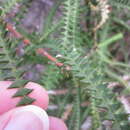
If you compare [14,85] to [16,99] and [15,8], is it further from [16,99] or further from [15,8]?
[15,8]

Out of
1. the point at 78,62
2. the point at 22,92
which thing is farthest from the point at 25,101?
the point at 78,62

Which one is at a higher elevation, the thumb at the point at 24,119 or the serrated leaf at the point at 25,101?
the serrated leaf at the point at 25,101

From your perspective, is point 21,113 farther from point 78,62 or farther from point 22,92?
point 78,62

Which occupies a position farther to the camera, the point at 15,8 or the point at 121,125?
the point at 15,8

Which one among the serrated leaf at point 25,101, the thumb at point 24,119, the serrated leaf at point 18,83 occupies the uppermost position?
the serrated leaf at point 18,83

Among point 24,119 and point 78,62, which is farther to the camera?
point 78,62

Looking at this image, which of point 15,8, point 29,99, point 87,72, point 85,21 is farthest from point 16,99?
point 85,21

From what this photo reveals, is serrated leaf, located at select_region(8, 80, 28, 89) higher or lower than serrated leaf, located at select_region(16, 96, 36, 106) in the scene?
higher
